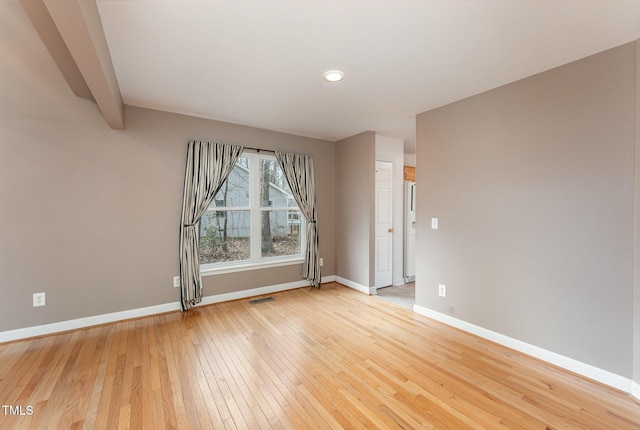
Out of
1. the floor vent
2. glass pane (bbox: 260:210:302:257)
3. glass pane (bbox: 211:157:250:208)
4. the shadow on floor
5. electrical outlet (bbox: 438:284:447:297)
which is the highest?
glass pane (bbox: 211:157:250:208)

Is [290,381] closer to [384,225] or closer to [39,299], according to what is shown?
[39,299]

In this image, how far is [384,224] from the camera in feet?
14.5

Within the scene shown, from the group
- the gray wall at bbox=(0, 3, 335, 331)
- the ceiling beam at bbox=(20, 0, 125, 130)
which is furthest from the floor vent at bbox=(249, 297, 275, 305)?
the ceiling beam at bbox=(20, 0, 125, 130)

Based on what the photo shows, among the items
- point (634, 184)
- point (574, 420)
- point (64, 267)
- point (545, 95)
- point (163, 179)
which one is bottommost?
point (574, 420)

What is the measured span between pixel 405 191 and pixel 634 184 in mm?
3009

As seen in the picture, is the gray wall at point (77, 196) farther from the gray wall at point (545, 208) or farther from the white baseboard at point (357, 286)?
the gray wall at point (545, 208)

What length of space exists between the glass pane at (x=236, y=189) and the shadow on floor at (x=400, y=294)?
8.16ft

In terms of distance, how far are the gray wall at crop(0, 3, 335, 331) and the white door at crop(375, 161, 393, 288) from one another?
2554 mm

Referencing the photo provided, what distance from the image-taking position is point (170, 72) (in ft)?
7.69

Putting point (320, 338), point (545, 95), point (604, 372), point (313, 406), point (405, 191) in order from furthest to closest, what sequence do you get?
point (405, 191)
point (320, 338)
point (545, 95)
point (604, 372)
point (313, 406)

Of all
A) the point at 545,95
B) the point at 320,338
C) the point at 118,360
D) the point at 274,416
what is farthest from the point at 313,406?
the point at 545,95

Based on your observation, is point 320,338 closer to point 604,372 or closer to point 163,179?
point 604,372

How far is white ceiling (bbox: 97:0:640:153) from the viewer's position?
159 cm

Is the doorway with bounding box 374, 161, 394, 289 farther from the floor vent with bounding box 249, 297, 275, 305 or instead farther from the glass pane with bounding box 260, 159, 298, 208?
the floor vent with bounding box 249, 297, 275, 305
